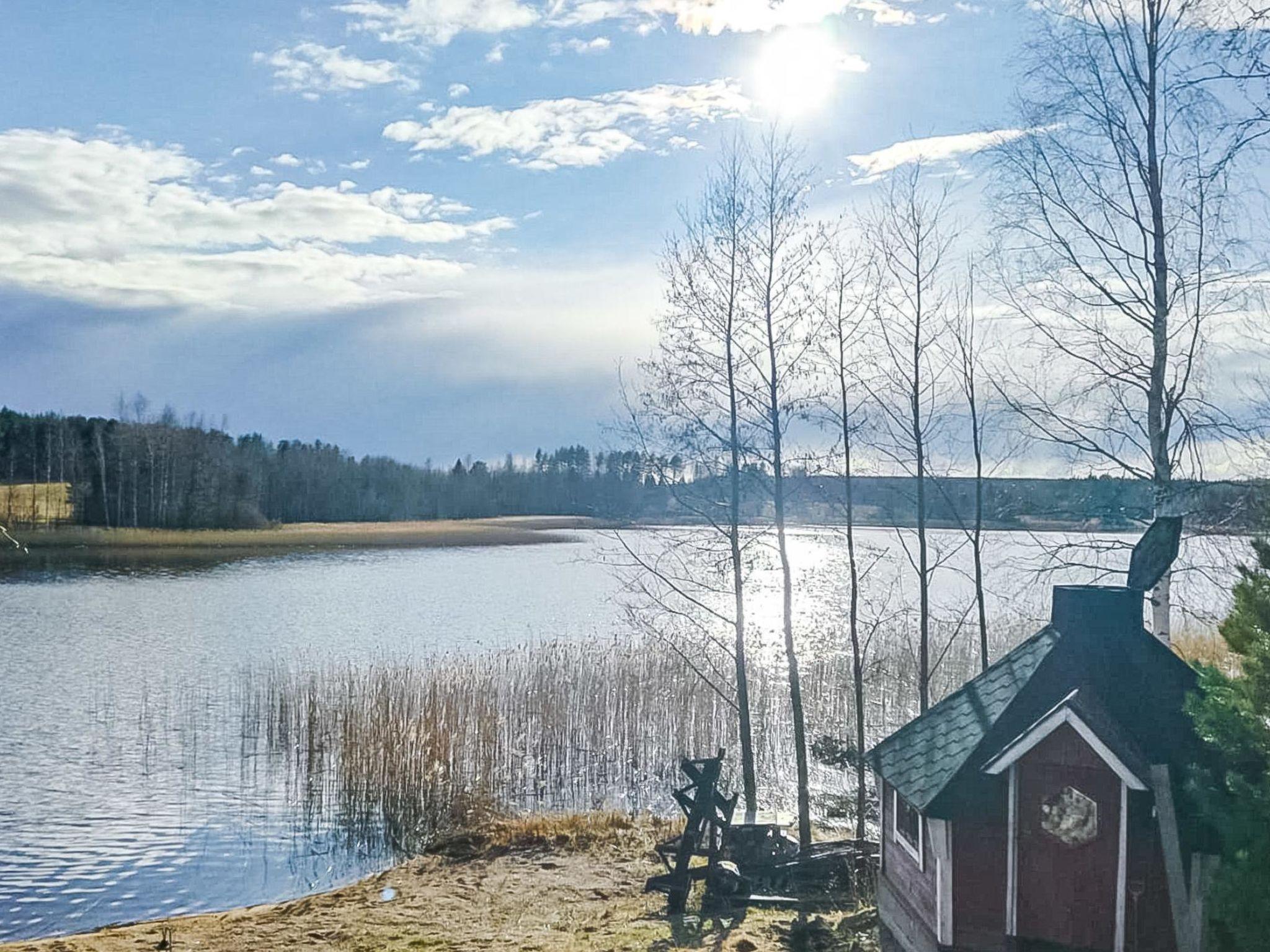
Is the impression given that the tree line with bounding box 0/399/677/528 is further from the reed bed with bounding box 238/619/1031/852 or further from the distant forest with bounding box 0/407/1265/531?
the reed bed with bounding box 238/619/1031/852

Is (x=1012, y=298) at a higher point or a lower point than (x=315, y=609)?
higher

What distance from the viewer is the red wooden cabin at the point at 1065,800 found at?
5.86 metres

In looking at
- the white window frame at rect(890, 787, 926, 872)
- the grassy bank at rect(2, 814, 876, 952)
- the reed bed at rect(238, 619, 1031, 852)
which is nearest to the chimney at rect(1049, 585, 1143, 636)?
the white window frame at rect(890, 787, 926, 872)

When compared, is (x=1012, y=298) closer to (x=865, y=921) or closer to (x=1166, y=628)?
(x=1166, y=628)

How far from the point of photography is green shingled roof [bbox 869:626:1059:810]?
6680 mm

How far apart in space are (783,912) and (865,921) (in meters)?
0.88

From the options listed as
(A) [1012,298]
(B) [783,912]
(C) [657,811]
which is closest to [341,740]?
(C) [657,811]

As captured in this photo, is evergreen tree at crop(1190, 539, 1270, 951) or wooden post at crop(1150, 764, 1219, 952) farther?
wooden post at crop(1150, 764, 1219, 952)

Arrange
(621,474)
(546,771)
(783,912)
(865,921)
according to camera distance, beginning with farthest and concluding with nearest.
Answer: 1. (546,771)
2. (621,474)
3. (783,912)
4. (865,921)

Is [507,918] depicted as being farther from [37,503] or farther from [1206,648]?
[37,503]

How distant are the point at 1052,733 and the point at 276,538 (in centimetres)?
5218

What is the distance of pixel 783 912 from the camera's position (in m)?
9.28

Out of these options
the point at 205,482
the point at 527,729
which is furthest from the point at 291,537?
the point at 527,729

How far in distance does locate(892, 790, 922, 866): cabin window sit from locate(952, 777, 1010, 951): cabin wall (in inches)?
17.0
